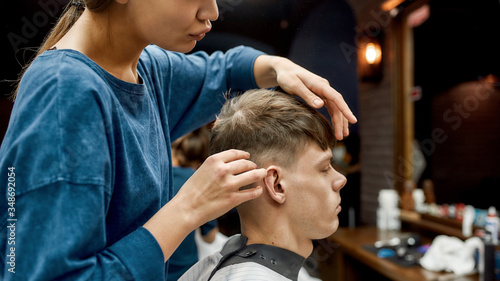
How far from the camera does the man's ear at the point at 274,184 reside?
1.22 meters

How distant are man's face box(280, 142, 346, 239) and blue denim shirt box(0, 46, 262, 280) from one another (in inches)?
18.2

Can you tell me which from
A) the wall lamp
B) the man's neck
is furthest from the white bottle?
the man's neck

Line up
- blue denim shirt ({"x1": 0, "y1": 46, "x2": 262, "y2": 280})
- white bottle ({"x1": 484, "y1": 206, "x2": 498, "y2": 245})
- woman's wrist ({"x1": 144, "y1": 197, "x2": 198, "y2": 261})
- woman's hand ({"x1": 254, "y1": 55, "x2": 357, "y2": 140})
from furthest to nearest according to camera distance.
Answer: white bottle ({"x1": 484, "y1": 206, "x2": 498, "y2": 245})
woman's hand ({"x1": 254, "y1": 55, "x2": 357, "y2": 140})
woman's wrist ({"x1": 144, "y1": 197, "x2": 198, "y2": 261})
blue denim shirt ({"x1": 0, "y1": 46, "x2": 262, "y2": 280})

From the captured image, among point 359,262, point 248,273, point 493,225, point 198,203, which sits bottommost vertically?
point 359,262

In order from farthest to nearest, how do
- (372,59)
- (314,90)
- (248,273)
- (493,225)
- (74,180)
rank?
(372,59), (493,225), (248,273), (314,90), (74,180)

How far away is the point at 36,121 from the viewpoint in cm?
71

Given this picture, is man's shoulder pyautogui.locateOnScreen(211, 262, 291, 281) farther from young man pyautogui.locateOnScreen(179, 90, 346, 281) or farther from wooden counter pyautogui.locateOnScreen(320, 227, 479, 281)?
wooden counter pyautogui.locateOnScreen(320, 227, 479, 281)

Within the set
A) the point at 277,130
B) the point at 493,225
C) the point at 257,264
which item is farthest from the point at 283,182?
the point at 493,225

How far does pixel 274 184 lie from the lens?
1.24 m

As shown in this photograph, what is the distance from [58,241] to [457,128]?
133 inches

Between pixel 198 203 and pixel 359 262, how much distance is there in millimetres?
3170

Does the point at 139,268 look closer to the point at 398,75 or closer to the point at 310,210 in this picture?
the point at 310,210

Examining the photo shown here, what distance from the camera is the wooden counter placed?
111 inches

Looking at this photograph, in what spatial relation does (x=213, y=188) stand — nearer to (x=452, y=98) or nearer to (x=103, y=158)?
(x=103, y=158)
